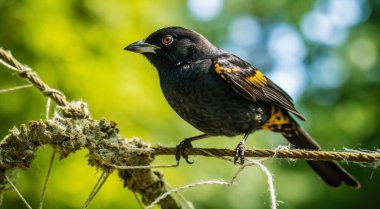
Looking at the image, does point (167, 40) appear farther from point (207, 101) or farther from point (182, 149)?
point (182, 149)

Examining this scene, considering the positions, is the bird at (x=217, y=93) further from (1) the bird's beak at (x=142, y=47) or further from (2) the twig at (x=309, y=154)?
(2) the twig at (x=309, y=154)

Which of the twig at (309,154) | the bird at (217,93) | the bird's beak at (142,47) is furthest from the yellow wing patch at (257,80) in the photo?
the twig at (309,154)

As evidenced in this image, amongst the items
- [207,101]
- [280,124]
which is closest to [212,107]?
[207,101]

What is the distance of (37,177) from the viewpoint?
4918 millimetres

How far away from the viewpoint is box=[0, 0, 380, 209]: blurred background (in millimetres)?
4984

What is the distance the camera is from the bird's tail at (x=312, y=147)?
434 centimetres

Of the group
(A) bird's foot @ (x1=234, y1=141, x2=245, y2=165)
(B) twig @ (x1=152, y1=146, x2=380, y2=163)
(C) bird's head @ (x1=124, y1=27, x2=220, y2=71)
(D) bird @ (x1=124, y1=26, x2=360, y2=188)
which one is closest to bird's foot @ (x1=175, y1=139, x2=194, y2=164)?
(D) bird @ (x1=124, y1=26, x2=360, y2=188)

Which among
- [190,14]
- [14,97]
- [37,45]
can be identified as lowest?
[14,97]

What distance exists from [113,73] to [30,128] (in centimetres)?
→ 238

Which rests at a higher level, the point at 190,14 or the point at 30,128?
the point at 190,14

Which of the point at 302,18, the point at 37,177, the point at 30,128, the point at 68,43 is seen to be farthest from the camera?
Answer: the point at 302,18

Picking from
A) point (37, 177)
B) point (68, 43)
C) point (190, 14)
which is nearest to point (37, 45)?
point (68, 43)

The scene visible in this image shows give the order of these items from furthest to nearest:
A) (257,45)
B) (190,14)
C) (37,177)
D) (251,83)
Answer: (257,45) < (190,14) < (37,177) < (251,83)

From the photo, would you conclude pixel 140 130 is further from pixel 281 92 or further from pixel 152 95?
pixel 281 92
